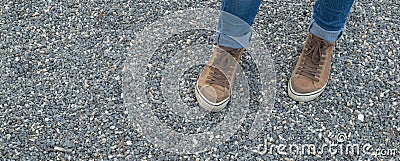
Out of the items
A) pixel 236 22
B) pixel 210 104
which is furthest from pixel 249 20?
pixel 210 104

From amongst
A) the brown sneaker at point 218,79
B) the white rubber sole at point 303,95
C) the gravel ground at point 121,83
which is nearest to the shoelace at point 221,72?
the brown sneaker at point 218,79

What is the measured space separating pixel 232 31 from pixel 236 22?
0.07 metres

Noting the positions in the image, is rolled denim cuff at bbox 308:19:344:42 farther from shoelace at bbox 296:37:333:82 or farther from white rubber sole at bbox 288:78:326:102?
white rubber sole at bbox 288:78:326:102

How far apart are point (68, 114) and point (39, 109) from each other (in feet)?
0.45

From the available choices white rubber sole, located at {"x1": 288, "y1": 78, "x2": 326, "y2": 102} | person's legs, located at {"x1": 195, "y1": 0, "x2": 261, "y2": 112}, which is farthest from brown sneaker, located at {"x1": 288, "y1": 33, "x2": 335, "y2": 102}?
person's legs, located at {"x1": 195, "y1": 0, "x2": 261, "y2": 112}

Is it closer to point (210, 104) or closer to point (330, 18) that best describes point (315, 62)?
point (330, 18)

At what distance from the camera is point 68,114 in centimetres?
217

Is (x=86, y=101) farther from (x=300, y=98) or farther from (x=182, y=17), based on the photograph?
(x=300, y=98)

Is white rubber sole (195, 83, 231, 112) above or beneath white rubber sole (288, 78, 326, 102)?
above

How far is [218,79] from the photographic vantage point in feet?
7.11

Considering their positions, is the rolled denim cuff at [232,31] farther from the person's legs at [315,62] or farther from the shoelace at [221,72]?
the person's legs at [315,62]

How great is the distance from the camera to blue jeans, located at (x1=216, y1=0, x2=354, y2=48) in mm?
1879

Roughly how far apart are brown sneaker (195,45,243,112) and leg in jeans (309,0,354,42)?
0.35 m

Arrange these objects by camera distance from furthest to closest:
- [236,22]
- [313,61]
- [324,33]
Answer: [313,61] < [324,33] < [236,22]
